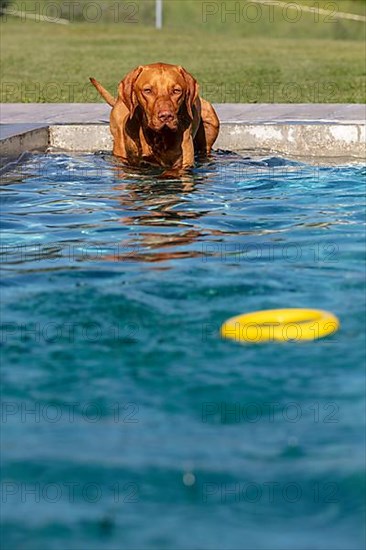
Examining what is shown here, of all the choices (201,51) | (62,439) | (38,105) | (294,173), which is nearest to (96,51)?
(201,51)

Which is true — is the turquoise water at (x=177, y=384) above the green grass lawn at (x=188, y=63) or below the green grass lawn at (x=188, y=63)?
below

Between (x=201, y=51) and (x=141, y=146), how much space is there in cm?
1442

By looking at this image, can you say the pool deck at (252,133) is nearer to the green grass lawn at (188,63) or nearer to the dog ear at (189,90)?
the dog ear at (189,90)

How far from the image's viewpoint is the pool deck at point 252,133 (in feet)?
27.9

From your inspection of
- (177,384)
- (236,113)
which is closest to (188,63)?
(236,113)

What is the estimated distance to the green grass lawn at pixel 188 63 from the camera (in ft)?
41.7

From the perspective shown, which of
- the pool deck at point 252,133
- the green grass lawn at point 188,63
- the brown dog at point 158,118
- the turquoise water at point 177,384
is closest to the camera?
the turquoise water at point 177,384

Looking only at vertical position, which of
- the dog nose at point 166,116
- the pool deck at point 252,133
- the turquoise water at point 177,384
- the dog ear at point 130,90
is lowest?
the turquoise water at point 177,384

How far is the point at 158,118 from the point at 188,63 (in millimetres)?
11226

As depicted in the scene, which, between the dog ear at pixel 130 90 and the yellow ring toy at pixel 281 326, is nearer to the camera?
the yellow ring toy at pixel 281 326

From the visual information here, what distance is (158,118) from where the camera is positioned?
763 centimetres

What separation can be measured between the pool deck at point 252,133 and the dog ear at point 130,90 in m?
0.90

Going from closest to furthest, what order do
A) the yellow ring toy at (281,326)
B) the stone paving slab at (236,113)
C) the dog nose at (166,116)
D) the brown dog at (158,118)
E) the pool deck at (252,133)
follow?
the yellow ring toy at (281,326) → the dog nose at (166,116) → the brown dog at (158,118) → the pool deck at (252,133) → the stone paving slab at (236,113)

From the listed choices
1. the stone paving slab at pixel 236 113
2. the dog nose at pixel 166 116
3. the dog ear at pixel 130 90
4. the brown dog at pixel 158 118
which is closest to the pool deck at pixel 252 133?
the stone paving slab at pixel 236 113
